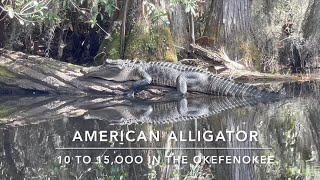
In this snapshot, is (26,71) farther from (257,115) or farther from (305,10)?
(305,10)

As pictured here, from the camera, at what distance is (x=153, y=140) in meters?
5.90

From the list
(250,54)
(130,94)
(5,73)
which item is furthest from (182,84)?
(5,73)

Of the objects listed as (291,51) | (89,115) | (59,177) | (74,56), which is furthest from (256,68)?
(59,177)

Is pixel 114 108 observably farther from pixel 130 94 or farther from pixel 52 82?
pixel 52 82

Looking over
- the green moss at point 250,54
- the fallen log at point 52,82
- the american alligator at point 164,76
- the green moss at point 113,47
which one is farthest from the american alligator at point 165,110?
the green moss at point 250,54

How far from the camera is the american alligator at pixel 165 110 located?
6.98 m

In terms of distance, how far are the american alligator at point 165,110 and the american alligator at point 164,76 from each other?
0.28 meters

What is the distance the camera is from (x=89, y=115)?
7277 mm

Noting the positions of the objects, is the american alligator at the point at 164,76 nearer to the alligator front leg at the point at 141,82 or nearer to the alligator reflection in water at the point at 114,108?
the alligator front leg at the point at 141,82

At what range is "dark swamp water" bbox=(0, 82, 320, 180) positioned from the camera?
16.0ft

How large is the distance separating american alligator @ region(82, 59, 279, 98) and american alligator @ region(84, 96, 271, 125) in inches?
10.9

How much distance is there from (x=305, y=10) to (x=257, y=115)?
6.72m

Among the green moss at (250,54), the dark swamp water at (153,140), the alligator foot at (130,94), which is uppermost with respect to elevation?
the green moss at (250,54)

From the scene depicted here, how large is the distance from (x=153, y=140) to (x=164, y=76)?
12.4ft
